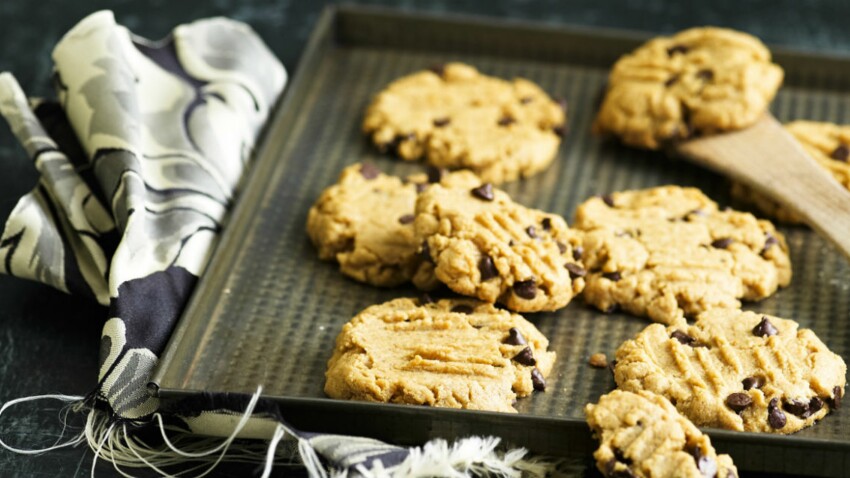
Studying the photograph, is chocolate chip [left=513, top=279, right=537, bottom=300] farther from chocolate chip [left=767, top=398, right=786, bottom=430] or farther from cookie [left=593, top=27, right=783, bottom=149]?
cookie [left=593, top=27, right=783, bottom=149]

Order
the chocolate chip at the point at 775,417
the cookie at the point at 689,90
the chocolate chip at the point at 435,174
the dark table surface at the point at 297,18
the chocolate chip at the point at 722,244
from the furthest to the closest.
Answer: the dark table surface at the point at 297,18 → the cookie at the point at 689,90 → the chocolate chip at the point at 435,174 → the chocolate chip at the point at 722,244 → the chocolate chip at the point at 775,417

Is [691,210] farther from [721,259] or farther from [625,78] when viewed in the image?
[625,78]

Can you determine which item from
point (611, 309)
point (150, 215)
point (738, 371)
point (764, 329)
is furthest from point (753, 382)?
point (150, 215)

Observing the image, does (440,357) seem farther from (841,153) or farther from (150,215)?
(841,153)

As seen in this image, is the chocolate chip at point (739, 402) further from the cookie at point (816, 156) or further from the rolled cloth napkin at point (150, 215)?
the cookie at point (816, 156)

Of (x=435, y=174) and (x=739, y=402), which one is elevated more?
(x=739, y=402)

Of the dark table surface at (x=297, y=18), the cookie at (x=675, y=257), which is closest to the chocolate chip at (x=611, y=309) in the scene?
the cookie at (x=675, y=257)
